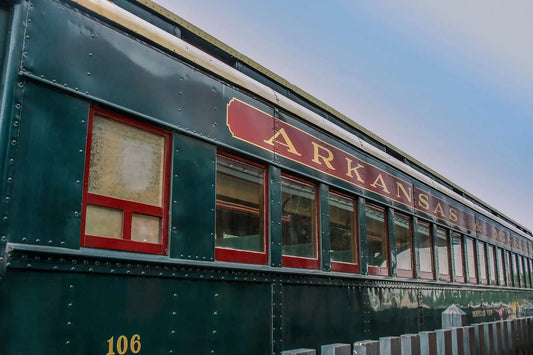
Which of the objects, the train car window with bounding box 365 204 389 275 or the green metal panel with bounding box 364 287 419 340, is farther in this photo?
the train car window with bounding box 365 204 389 275

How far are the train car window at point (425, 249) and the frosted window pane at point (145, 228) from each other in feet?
13.2

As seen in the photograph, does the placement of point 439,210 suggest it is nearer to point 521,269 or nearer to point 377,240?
point 377,240

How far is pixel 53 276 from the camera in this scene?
7.68ft

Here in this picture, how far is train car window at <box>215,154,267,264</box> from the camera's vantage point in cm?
334

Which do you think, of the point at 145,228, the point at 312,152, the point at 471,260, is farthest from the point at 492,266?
the point at 145,228

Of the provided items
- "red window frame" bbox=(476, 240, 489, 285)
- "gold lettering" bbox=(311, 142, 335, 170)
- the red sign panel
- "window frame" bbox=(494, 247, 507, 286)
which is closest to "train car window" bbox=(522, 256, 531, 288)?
"window frame" bbox=(494, 247, 507, 286)

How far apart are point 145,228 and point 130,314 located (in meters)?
0.48

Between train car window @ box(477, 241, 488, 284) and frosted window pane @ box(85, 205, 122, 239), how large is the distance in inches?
283

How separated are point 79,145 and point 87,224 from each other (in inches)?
15.9

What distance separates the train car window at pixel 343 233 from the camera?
14.6ft

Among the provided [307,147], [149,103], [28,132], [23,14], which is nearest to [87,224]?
[28,132]

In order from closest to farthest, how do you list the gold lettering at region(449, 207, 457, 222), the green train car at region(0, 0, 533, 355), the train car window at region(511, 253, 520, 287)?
the green train car at region(0, 0, 533, 355) → the gold lettering at region(449, 207, 457, 222) → the train car window at region(511, 253, 520, 287)

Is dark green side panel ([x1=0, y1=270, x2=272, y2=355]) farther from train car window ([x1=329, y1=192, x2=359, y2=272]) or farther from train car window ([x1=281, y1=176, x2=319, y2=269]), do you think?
train car window ([x1=329, y1=192, x2=359, y2=272])

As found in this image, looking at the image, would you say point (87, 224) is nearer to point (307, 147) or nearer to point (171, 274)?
point (171, 274)
